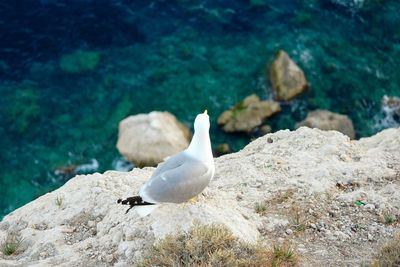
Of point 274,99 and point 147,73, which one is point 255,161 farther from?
point 147,73

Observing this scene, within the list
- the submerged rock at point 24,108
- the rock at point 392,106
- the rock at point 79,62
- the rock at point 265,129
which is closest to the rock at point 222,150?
the rock at point 265,129

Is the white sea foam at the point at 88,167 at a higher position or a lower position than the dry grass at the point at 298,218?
lower

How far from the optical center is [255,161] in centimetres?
1162

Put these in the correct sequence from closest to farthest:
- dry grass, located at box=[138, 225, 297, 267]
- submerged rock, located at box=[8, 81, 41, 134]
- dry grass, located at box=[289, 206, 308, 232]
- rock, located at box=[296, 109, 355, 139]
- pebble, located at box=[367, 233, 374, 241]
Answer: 1. dry grass, located at box=[138, 225, 297, 267]
2. pebble, located at box=[367, 233, 374, 241]
3. dry grass, located at box=[289, 206, 308, 232]
4. rock, located at box=[296, 109, 355, 139]
5. submerged rock, located at box=[8, 81, 41, 134]

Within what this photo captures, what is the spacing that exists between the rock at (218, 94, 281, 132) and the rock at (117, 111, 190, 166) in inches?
54.9

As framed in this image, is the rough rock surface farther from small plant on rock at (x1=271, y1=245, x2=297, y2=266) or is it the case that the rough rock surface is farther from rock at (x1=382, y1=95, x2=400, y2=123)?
rock at (x1=382, y1=95, x2=400, y2=123)

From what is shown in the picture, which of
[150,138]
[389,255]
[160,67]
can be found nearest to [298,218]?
[389,255]

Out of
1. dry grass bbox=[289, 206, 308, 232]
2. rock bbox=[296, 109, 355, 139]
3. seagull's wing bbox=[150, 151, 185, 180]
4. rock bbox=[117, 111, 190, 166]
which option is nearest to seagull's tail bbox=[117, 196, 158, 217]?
seagull's wing bbox=[150, 151, 185, 180]

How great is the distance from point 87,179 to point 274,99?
10.7 meters

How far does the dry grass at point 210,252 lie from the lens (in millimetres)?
8052

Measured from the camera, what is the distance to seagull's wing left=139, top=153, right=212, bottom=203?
8.82m

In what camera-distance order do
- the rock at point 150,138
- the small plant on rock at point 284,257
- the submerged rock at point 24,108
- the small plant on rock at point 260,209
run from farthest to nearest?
1. the submerged rock at point 24,108
2. the rock at point 150,138
3. the small plant on rock at point 260,209
4. the small plant on rock at point 284,257

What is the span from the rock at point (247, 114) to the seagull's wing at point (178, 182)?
11.1 meters

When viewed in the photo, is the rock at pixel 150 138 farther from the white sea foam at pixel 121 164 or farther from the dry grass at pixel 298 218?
the dry grass at pixel 298 218
